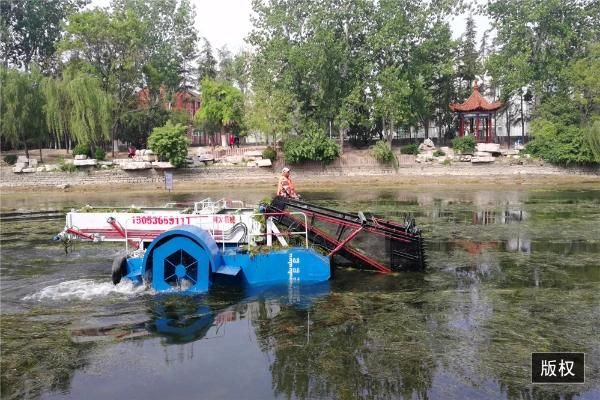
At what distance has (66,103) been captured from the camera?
3791cm

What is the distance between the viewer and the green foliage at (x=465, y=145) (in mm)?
37944

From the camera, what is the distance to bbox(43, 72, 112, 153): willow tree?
3722cm

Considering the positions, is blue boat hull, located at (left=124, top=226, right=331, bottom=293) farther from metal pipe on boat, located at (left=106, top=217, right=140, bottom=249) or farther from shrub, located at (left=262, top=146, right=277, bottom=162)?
shrub, located at (left=262, top=146, right=277, bottom=162)

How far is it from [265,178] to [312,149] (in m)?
3.93

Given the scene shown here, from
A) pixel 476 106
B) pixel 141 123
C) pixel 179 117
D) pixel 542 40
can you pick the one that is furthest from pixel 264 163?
pixel 542 40

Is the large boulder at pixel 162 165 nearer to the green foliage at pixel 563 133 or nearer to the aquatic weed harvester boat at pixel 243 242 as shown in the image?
the aquatic weed harvester boat at pixel 243 242

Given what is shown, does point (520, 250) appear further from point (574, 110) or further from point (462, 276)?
point (574, 110)

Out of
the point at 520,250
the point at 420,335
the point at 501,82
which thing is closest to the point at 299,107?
the point at 501,82

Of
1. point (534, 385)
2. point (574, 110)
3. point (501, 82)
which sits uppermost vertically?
point (501, 82)

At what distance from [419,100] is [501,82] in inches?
257

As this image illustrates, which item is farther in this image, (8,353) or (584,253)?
(584,253)

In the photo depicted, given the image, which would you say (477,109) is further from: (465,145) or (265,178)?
(265,178)

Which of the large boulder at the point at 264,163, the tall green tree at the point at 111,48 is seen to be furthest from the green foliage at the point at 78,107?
the large boulder at the point at 264,163

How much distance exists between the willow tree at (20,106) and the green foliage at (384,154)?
24.4m
